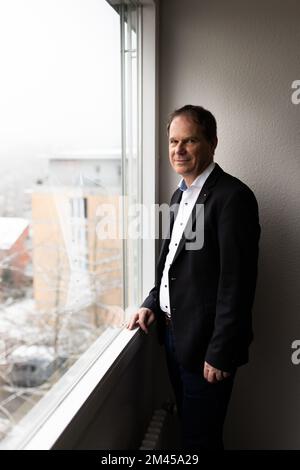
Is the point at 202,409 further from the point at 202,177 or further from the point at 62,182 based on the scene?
the point at 62,182

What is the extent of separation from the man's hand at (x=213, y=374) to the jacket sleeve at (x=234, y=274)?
0.03m

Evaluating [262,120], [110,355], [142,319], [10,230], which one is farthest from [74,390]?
[262,120]

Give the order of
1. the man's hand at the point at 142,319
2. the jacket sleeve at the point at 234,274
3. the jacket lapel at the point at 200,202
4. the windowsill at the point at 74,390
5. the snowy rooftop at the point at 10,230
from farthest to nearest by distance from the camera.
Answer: the man's hand at the point at 142,319 < the jacket lapel at the point at 200,202 < the jacket sleeve at the point at 234,274 < the windowsill at the point at 74,390 < the snowy rooftop at the point at 10,230

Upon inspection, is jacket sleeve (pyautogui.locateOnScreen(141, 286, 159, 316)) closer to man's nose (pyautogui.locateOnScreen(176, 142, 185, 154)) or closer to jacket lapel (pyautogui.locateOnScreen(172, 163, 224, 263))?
jacket lapel (pyautogui.locateOnScreen(172, 163, 224, 263))

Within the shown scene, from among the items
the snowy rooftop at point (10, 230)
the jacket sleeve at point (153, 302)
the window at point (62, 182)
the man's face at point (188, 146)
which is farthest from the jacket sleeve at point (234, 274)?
the snowy rooftop at point (10, 230)

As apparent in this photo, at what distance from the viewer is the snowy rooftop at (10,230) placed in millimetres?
857

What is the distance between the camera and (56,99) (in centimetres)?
113

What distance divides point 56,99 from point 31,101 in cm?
16

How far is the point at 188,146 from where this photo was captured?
136cm

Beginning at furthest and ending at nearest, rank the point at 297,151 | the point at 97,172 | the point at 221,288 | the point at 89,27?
the point at 297,151 < the point at 97,172 < the point at 89,27 < the point at 221,288

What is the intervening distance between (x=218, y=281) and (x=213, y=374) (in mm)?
Answer: 305

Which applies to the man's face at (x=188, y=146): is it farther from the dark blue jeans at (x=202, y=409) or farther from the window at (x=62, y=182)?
the dark blue jeans at (x=202, y=409)
